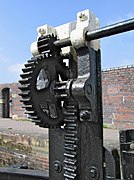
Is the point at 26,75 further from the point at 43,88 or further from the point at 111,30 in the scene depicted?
the point at 111,30

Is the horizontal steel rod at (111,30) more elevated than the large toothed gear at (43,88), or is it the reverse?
the horizontal steel rod at (111,30)

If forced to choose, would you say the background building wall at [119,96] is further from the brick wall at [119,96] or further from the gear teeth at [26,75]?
the gear teeth at [26,75]

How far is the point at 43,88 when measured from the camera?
0.97 m

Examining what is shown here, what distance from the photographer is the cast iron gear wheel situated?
3.04ft

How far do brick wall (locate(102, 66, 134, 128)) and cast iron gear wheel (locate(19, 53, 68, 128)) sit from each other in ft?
14.7

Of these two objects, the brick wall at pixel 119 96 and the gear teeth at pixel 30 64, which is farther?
the brick wall at pixel 119 96

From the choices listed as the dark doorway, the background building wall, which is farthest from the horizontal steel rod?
the dark doorway

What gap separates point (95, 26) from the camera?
0.98 m

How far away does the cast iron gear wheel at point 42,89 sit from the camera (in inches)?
36.5

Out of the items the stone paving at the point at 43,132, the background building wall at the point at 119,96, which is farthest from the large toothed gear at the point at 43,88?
the background building wall at the point at 119,96

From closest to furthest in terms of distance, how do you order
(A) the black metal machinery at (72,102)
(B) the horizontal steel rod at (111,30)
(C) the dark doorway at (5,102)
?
(B) the horizontal steel rod at (111,30), (A) the black metal machinery at (72,102), (C) the dark doorway at (5,102)

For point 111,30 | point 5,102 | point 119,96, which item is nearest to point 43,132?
point 119,96

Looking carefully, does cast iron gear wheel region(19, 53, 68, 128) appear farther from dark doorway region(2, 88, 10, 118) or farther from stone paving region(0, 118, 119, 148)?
dark doorway region(2, 88, 10, 118)

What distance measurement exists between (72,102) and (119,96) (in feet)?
15.2
